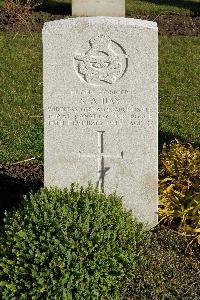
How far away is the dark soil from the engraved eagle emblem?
6963mm

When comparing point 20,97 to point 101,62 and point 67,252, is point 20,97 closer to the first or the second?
point 101,62

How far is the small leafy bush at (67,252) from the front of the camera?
418 cm

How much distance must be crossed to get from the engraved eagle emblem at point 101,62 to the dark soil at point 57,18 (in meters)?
6.96

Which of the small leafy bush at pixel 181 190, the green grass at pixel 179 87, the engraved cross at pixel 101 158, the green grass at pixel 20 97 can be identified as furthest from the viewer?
the green grass at pixel 179 87

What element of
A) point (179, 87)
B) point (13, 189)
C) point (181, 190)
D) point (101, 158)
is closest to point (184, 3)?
point (179, 87)

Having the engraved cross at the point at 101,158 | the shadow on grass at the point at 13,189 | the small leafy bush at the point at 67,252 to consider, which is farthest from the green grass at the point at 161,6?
the small leafy bush at the point at 67,252

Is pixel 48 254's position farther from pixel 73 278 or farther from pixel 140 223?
pixel 140 223

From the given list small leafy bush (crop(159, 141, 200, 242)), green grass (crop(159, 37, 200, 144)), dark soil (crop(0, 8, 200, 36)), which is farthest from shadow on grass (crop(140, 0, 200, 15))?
small leafy bush (crop(159, 141, 200, 242))

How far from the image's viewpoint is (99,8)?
458 inches

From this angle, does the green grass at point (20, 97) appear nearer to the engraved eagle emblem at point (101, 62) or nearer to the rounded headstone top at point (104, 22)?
the engraved eagle emblem at point (101, 62)

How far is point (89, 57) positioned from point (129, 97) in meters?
0.44

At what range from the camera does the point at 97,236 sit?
4324mm

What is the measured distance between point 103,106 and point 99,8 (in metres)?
7.11

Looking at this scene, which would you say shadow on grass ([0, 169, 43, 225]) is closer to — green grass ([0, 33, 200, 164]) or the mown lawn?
green grass ([0, 33, 200, 164])
